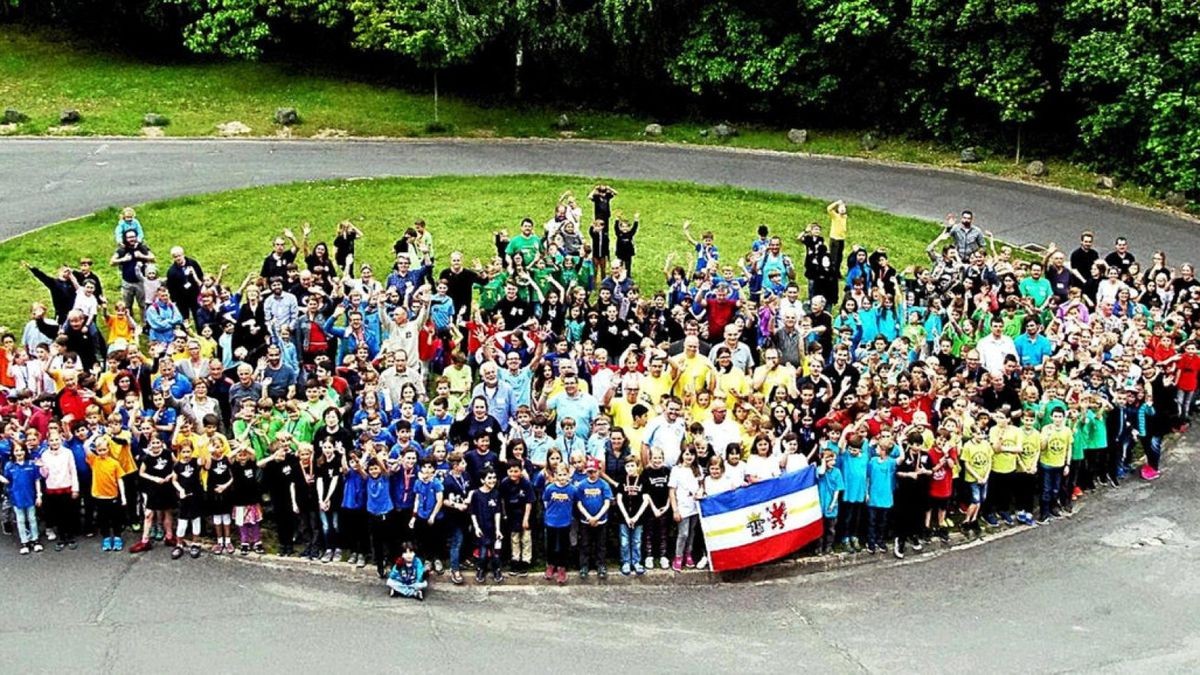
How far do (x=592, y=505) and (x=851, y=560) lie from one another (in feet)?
11.5

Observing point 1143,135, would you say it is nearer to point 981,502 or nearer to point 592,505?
point 981,502

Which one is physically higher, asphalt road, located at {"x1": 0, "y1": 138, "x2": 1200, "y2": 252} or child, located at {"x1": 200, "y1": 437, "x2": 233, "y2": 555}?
asphalt road, located at {"x1": 0, "y1": 138, "x2": 1200, "y2": 252}

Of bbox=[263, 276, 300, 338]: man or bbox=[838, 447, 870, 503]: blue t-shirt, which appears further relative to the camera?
bbox=[263, 276, 300, 338]: man

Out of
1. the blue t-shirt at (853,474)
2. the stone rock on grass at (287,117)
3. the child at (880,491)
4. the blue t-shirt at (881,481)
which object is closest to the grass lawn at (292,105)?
the stone rock on grass at (287,117)

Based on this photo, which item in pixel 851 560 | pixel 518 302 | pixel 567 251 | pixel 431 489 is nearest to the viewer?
pixel 431 489

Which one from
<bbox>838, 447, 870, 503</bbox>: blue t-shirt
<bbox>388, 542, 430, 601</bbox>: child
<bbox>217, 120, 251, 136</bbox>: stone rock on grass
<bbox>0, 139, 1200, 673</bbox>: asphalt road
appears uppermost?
<bbox>217, 120, 251, 136</bbox>: stone rock on grass

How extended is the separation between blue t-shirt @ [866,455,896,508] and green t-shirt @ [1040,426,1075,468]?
2.31 meters

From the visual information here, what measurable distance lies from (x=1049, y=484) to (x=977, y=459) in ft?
4.52

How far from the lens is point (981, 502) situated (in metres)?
17.6

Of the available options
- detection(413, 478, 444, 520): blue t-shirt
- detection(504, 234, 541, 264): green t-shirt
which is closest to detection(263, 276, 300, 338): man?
detection(504, 234, 541, 264): green t-shirt

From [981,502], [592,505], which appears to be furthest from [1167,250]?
[592,505]

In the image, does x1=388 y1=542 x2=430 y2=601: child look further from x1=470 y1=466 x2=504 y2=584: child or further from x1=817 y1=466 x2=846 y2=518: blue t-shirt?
x1=817 y1=466 x2=846 y2=518: blue t-shirt

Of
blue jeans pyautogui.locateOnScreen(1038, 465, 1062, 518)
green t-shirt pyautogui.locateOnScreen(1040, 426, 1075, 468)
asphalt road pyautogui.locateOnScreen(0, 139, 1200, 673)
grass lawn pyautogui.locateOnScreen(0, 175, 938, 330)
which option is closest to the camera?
asphalt road pyautogui.locateOnScreen(0, 139, 1200, 673)

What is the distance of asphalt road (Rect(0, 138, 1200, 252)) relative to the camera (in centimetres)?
2906
